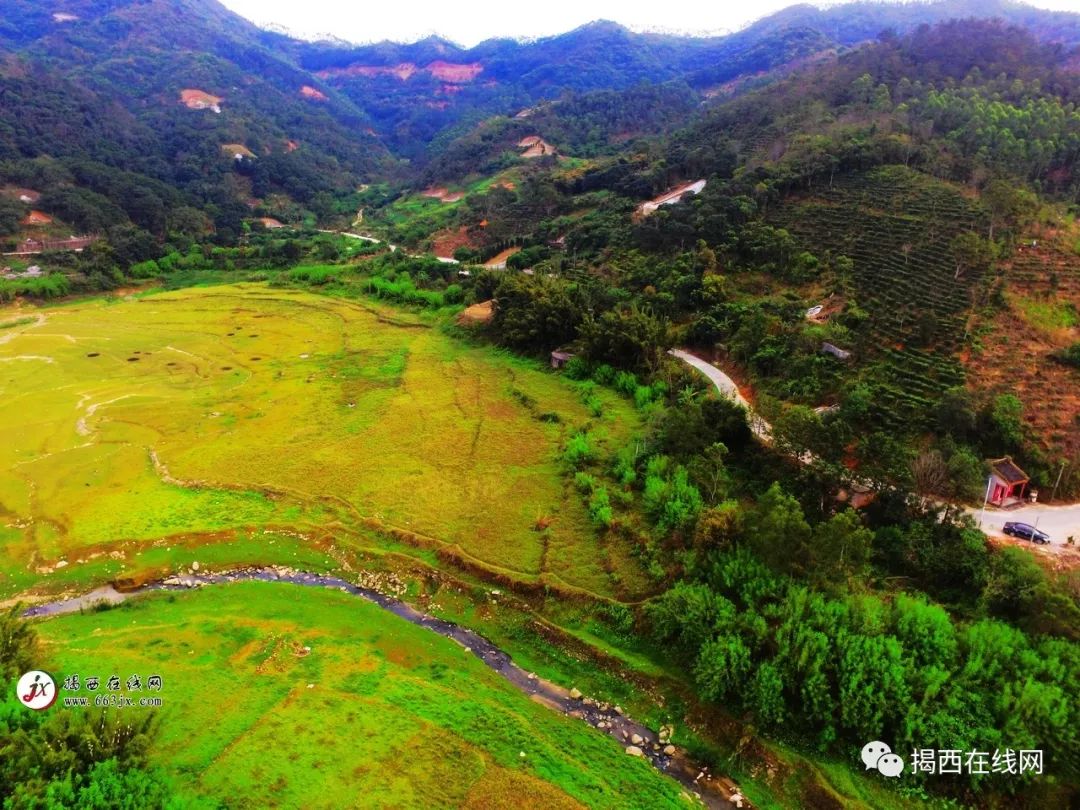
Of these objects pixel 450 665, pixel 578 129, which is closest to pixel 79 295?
pixel 450 665

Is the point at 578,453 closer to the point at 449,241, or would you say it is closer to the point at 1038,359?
the point at 1038,359

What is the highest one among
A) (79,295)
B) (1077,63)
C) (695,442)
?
(1077,63)


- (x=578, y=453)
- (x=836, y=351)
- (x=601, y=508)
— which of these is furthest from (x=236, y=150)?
(x=601, y=508)

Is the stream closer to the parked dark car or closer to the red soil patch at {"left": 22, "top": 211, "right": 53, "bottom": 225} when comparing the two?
the parked dark car

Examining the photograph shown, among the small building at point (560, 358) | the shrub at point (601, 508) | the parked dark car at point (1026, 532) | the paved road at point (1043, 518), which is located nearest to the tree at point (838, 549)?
the paved road at point (1043, 518)

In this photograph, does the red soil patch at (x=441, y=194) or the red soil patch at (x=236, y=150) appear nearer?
the red soil patch at (x=441, y=194)

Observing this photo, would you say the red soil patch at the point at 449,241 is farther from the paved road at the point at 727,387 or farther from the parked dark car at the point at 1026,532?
the parked dark car at the point at 1026,532

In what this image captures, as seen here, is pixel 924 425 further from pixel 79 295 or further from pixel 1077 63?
pixel 79 295
